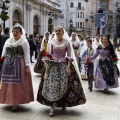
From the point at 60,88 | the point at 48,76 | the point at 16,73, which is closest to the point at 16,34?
the point at 16,73

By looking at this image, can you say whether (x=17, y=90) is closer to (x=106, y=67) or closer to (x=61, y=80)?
(x=61, y=80)

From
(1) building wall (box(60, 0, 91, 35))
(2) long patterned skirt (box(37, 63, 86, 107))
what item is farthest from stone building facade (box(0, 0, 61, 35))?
(1) building wall (box(60, 0, 91, 35))

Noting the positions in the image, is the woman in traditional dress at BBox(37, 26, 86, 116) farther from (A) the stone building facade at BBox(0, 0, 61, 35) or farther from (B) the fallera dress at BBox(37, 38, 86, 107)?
(A) the stone building facade at BBox(0, 0, 61, 35)

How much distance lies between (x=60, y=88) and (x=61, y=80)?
6.2 inches

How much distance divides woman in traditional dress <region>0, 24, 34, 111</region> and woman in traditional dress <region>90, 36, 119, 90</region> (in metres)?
2.67

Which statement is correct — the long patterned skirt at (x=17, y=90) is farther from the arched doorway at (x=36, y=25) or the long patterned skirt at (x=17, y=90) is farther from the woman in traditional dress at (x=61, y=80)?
the arched doorway at (x=36, y=25)

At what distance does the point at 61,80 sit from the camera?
5711 millimetres

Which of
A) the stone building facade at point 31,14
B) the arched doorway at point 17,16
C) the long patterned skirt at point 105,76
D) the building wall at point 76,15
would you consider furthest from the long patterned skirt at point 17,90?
the building wall at point 76,15

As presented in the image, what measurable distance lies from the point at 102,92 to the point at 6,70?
3.21m

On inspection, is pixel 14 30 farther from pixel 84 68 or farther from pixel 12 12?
→ pixel 12 12

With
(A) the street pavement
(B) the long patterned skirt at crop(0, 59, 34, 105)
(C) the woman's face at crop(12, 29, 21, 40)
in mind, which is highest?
(C) the woman's face at crop(12, 29, 21, 40)

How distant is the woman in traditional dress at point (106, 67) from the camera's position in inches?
313

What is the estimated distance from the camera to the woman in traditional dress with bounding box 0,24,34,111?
5.82 meters

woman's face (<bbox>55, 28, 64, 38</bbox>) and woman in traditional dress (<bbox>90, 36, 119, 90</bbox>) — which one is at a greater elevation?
woman's face (<bbox>55, 28, 64, 38</bbox>)
